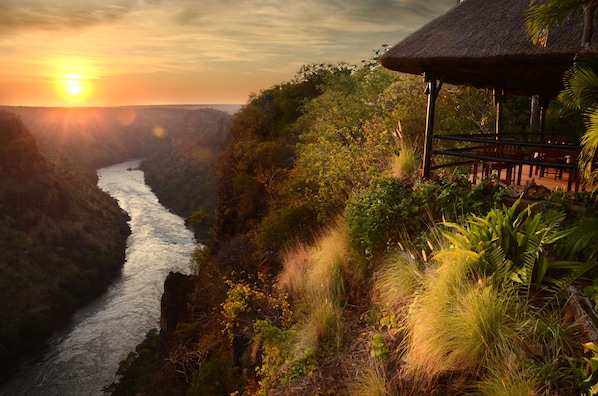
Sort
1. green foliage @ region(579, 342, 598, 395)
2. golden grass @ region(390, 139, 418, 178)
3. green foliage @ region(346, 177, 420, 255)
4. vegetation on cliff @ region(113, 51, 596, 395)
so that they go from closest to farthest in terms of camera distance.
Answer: green foliage @ region(579, 342, 598, 395) → vegetation on cliff @ region(113, 51, 596, 395) → green foliage @ region(346, 177, 420, 255) → golden grass @ region(390, 139, 418, 178)

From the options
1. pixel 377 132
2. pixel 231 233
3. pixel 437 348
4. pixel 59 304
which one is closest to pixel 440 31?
pixel 377 132

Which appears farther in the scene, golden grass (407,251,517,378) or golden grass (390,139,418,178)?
golden grass (390,139,418,178)

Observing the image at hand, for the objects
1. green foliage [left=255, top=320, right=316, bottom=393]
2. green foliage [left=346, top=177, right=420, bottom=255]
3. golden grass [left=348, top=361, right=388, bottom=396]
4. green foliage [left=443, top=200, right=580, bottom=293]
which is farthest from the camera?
green foliage [left=346, top=177, right=420, bottom=255]

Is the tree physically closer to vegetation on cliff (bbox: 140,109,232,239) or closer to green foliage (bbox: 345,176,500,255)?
green foliage (bbox: 345,176,500,255)

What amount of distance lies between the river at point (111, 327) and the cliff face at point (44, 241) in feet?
7.97

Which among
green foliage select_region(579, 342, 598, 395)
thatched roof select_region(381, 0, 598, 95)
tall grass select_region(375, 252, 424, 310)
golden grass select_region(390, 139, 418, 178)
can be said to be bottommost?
tall grass select_region(375, 252, 424, 310)

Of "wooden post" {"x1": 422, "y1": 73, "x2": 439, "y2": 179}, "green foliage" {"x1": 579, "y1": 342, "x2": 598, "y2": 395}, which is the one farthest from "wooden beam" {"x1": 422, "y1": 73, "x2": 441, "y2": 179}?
"green foliage" {"x1": 579, "y1": 342, "x2": 598, "y2": 395}

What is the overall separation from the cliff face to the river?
2430mm

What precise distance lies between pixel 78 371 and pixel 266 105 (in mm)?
28549

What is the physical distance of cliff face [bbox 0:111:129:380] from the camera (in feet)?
155

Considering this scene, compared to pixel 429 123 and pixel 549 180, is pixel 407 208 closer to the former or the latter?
pixel 429 123

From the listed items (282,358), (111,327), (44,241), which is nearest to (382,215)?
(282,358)

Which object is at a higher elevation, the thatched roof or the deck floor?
the thatched roof

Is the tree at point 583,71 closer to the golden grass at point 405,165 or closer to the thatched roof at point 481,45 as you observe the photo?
the thatched roof at point 481,45
